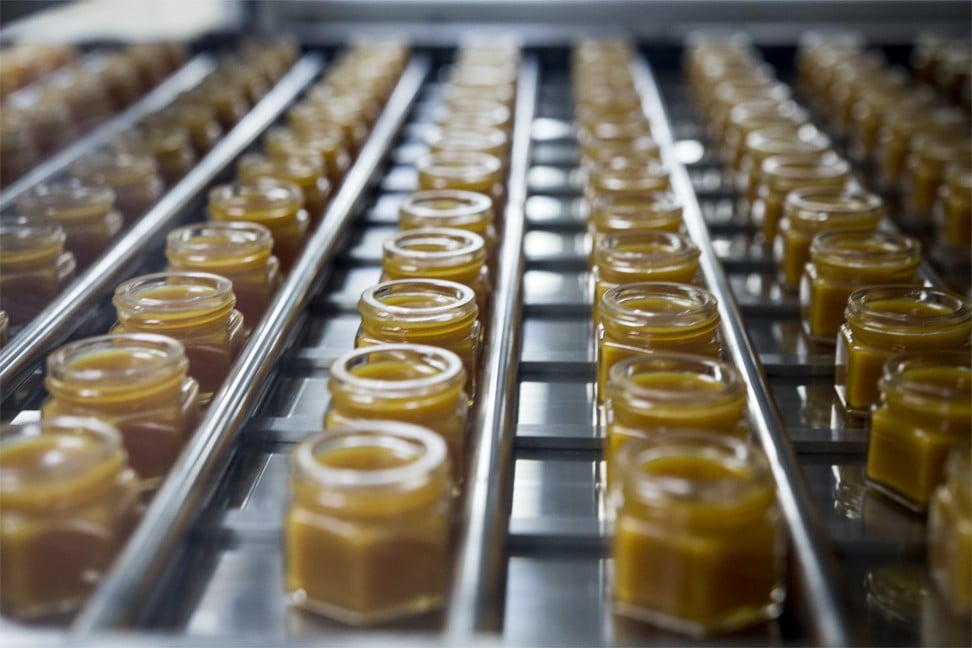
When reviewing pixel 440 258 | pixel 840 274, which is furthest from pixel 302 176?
pixel 840 274

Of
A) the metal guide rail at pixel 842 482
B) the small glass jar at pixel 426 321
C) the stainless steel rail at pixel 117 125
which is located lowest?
the metal guide rail at pixel 842 482

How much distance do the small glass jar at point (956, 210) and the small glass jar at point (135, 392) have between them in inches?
46.1

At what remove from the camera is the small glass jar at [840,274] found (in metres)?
1.41

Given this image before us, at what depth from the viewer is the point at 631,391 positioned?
101 centimetres

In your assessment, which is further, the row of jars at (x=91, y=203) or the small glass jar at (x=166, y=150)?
the small glass jar at (x=166, y=150)

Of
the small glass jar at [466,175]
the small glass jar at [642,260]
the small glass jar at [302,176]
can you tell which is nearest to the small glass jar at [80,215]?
the small glass jar at [302,176]

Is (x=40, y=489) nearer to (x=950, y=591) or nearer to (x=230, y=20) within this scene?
(x=950, y=591)

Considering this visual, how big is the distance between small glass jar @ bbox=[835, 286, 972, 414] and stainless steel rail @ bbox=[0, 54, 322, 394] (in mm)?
871

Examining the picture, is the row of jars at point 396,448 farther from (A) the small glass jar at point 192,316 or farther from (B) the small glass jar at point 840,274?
(B) the small glass jar at point 840,274

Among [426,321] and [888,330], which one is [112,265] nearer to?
[426,321]

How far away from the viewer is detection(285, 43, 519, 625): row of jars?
2.80 feet

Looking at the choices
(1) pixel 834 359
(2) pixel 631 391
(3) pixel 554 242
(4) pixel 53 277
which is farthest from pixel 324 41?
(2) pixel 631 391

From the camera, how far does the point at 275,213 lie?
1.70 meters

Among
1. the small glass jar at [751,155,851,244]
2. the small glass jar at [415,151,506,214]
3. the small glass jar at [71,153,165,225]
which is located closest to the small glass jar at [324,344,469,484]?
the small glass jar at [415,151,506,214]
